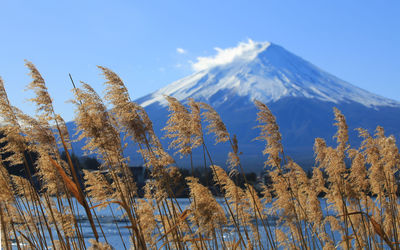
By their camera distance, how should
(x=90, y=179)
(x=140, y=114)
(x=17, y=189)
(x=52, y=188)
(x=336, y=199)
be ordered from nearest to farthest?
(x=140, y=114), (x=52, y=188), (x=90, y=179), (x=17, y=189), (x=336, y=199)

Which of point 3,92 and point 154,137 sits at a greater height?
point 3,92

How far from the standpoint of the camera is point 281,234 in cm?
600

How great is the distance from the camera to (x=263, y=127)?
391 cm

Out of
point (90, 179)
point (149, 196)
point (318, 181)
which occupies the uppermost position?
point (90, 179)

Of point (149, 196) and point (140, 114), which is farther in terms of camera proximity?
point (149, 196)

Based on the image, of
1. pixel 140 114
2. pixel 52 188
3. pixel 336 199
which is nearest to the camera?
pixel 140 114

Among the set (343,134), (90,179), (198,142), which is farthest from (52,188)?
(343,134)

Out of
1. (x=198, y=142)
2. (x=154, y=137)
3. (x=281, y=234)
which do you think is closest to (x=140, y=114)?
(x=154, y=137)

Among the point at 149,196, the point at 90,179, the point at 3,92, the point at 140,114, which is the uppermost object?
the point at 3,92

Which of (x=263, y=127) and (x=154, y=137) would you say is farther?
(x=263, y=127)

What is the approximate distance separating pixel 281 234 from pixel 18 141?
384cm

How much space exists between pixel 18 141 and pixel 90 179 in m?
0.83

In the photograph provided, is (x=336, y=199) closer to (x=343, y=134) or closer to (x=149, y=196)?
(x=343, y=134)

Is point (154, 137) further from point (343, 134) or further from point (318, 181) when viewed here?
point (318, 181)
